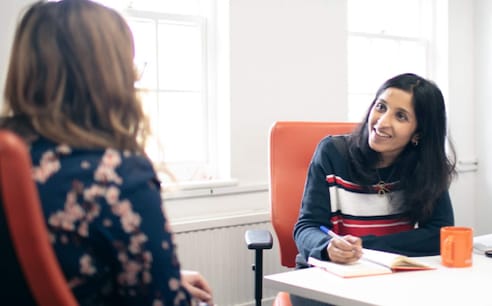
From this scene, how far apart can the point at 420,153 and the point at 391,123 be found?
0.15 m

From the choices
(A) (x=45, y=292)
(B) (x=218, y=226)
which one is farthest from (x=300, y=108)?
(A) (x=45, y=292)

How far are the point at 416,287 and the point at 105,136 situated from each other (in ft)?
2.78

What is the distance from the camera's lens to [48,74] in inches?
31.8

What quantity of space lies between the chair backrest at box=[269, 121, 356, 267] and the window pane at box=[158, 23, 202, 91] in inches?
35.3

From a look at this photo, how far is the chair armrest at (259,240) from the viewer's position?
1832 mm

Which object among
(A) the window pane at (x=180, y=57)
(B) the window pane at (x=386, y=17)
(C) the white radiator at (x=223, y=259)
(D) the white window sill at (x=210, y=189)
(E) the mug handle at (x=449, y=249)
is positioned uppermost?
(B) the window pane at (x=386, y=17)

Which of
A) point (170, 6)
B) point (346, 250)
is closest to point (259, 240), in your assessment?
point (346, 250)

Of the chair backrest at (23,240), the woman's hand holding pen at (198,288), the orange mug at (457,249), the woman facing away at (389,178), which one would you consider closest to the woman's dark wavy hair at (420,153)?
the woman facing away at (389,178)

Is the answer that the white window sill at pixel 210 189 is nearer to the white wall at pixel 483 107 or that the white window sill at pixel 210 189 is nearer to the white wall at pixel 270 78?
the white wall at pixel 270 78

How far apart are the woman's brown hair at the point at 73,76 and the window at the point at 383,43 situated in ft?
8.53

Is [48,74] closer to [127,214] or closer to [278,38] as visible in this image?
[127,214]

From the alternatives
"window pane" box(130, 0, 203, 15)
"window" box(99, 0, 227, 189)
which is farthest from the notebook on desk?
"window pane" box(130, 0, 203, 15)

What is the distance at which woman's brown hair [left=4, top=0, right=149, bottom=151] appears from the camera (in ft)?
2.64

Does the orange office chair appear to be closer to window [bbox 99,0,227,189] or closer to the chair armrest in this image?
the chair armrest
